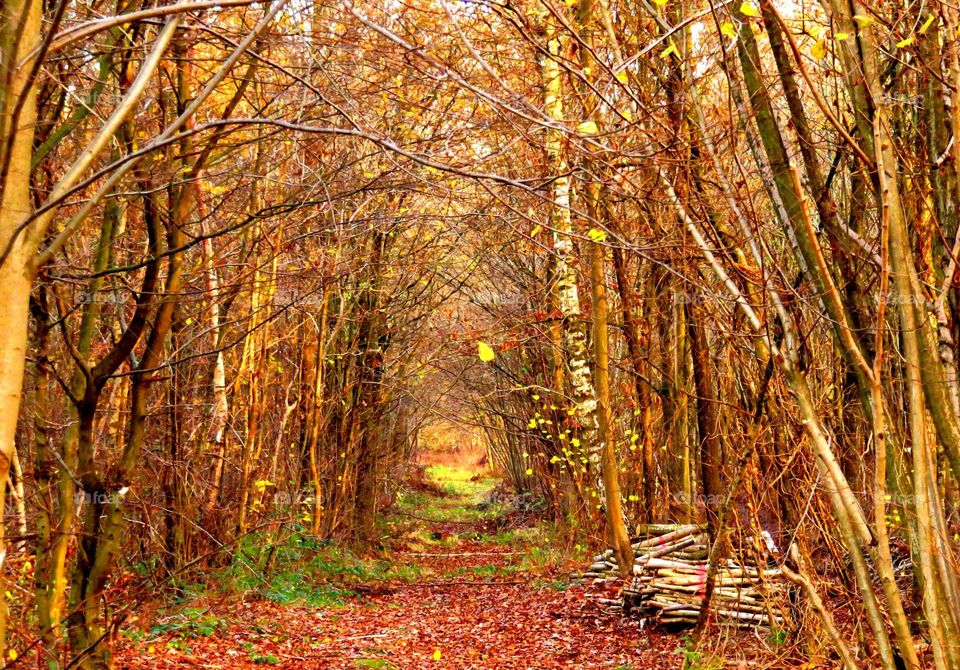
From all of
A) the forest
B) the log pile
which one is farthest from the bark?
the log pile

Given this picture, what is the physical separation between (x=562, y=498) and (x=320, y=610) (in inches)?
223

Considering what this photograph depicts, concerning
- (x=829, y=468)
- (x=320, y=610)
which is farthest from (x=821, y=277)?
(x=320, y=610)

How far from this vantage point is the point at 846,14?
2.73m

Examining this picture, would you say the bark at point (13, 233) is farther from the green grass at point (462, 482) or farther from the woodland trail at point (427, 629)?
the green grass at point (462, 482)

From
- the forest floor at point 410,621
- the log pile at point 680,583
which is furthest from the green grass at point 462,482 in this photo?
the log pile at point 680,583

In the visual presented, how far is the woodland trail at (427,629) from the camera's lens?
22.6ft

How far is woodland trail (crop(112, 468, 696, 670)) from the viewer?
6875 mm

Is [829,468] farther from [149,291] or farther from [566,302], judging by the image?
[566,302]

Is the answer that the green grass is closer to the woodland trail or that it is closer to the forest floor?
the forest floor

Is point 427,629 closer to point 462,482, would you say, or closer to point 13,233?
point 13,233

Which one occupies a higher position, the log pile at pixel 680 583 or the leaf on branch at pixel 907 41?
the leaf on branch at pixel 907 41

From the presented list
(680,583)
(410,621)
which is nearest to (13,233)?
(680,583)

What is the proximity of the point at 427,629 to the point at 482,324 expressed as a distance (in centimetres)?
817

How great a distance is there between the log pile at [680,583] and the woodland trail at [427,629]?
0.75 feet
